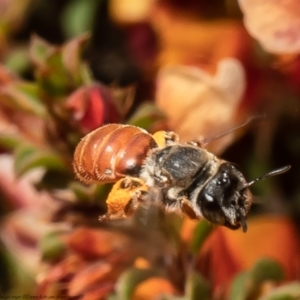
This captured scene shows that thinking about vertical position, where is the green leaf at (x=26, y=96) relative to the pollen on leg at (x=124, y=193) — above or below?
above

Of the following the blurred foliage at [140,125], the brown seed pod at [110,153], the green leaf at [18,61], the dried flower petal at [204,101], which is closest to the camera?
the brown seed pod at [110,153]

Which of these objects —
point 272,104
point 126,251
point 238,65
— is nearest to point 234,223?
point 126,251

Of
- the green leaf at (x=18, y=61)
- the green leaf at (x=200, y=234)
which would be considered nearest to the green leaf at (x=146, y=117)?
the green leaf at (x=200, y=234)

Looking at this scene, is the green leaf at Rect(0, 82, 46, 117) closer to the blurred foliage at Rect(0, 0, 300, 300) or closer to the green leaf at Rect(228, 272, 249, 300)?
the blurred foliage at Rect(0, 0, 300, 300)

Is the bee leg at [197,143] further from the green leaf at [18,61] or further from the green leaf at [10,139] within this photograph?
the green leaf at [18,61]

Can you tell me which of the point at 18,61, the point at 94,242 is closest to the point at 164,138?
the point at 94,242

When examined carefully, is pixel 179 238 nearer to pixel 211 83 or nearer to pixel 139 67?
pixel 211 83

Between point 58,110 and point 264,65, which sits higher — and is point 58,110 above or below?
above

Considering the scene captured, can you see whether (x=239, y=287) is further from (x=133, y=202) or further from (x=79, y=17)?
(x=79, y=17)
